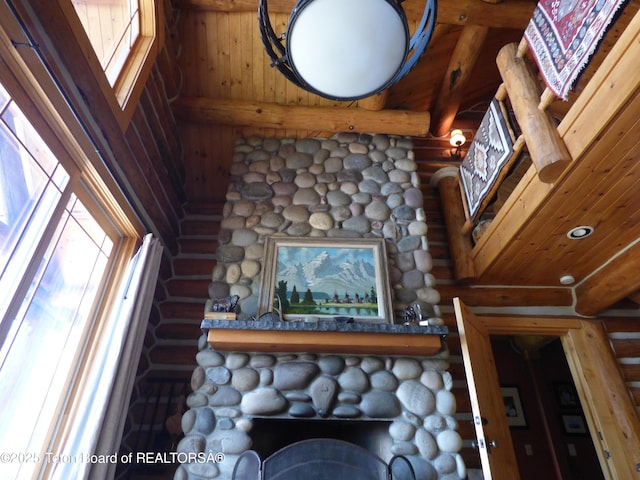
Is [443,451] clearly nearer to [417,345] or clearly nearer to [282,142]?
[417,345]

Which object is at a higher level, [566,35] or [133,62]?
[133,62]

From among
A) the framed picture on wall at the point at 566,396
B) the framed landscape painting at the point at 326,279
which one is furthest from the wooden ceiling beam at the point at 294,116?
the framed picture on wall at the point at 566,396

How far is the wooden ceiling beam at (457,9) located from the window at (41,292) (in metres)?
2.05

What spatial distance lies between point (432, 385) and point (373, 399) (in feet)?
1.42

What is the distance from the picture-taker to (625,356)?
11.1ft

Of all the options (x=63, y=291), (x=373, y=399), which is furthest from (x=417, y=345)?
(x=63, y=291)

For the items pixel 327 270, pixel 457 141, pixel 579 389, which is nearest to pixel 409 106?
pixel 457 141

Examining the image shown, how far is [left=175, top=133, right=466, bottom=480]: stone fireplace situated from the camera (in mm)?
2436

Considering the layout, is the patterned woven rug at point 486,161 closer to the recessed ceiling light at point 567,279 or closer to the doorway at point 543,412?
the recessed ceiling light at point 567,279

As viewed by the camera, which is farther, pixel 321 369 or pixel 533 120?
pixel 321 369

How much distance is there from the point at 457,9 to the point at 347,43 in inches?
94.3

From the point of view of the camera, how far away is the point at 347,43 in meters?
1.50

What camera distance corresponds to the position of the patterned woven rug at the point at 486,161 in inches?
110

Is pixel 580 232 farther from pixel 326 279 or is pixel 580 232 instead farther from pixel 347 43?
pixel 347 43
